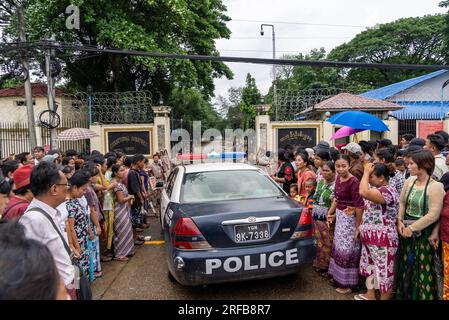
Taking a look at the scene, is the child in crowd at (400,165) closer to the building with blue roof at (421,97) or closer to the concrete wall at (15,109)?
the building with blue roof at (421,97)

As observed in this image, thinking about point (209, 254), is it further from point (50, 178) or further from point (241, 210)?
point (50, 178)

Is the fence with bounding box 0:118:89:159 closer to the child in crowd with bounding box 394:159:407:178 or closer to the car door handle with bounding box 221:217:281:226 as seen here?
the car door handle with bounding box 221:217:281:226

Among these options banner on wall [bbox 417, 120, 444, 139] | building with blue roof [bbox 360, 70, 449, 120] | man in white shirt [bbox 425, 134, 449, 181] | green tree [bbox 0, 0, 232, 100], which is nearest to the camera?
man in white shirt [bbox 425, 134, 449, 181]

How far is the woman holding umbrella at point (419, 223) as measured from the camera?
3.05 m

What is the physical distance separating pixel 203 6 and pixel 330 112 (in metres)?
9.71

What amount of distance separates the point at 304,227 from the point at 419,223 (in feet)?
3.60

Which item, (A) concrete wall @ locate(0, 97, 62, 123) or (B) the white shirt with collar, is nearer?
(B) the white shirt with collar

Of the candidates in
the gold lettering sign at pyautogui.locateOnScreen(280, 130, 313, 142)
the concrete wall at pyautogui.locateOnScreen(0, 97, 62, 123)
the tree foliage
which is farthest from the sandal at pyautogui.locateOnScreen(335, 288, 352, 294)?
the tree foliage

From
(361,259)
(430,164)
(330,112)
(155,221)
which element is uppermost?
(330,112)

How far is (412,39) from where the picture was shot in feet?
96.0

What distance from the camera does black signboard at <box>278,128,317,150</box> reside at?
39.5 ft

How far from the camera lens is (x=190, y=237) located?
334 cm

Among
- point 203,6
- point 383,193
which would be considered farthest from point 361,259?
point 203,6

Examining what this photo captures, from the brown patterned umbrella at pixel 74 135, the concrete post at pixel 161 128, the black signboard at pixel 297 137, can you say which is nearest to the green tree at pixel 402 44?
the black signboard at pixel 297 137
